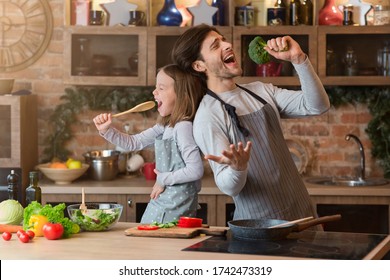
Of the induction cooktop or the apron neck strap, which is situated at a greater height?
the apron neck strap

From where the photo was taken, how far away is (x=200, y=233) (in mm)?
2994

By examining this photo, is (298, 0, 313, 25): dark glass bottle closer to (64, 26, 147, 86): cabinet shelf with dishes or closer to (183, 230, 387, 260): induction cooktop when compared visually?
(64, 26, 147, 86): cabinet shelf with dishes

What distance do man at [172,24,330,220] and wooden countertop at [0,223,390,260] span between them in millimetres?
460

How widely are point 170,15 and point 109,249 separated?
108 inches

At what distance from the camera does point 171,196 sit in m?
3.78

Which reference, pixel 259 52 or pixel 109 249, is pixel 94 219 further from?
pixel 259 52

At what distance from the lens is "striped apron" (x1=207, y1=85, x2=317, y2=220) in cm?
331

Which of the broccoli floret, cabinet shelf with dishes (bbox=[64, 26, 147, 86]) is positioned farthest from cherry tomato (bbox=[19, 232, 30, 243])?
cabinet shelf with dishes (bbox=[64, 26, 147, 86])

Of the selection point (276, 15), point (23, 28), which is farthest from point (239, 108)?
point (23, 28)

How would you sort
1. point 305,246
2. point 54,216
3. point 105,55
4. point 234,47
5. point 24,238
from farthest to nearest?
1. point 105,55
2. point 234,47
3. point 54,216
4. point 24,238
5. point 305,246

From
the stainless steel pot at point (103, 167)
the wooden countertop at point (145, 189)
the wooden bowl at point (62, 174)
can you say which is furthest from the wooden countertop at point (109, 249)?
the stainless steel pot at point (103, 167)

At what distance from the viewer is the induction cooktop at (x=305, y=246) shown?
8.52 ft

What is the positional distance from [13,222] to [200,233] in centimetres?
76

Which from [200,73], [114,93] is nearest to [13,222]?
[200,73]
